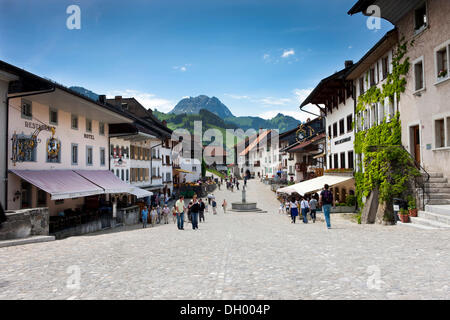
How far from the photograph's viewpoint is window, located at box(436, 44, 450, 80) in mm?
15175

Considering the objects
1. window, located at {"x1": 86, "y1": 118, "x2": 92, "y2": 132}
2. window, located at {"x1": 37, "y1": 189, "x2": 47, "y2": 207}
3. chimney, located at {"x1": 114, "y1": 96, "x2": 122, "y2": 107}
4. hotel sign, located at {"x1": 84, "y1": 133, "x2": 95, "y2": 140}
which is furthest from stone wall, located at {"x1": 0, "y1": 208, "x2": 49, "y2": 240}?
chimney, located at {"x1": 114, "y1": 96, "x2": 122, "y2": 107}

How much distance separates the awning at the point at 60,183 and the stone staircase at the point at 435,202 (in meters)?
16.7

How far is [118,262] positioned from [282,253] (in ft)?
14.0

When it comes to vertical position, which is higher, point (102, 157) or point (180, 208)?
point (102, 157)

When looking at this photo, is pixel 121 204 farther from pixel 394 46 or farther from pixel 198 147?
pixel 198 147

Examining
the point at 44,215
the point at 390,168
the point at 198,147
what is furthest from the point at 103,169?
Answer: the point at 198,147

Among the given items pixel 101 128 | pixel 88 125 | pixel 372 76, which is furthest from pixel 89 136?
pixel 372 76

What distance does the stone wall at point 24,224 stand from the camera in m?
12.0

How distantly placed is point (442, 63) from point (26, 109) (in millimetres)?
21054

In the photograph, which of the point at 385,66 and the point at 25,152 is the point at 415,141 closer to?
the point at 385,66

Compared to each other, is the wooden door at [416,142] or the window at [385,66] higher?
the window at [385,66]

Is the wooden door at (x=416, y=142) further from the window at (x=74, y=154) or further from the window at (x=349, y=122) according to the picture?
the window at (x=74, y=154)

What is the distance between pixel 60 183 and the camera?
2022 centimetres

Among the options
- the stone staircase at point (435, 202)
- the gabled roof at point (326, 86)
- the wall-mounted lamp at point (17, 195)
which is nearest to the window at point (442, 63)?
the stone staircase at point (435, 202)
